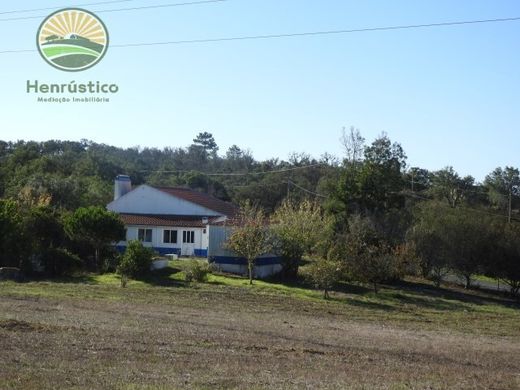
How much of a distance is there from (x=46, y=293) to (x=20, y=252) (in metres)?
10.9

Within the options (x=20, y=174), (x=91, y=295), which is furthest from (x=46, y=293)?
(x=20, y=174)

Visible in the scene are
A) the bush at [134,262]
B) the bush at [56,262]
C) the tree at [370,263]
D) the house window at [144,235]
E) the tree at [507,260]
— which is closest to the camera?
the bush at [134,262]

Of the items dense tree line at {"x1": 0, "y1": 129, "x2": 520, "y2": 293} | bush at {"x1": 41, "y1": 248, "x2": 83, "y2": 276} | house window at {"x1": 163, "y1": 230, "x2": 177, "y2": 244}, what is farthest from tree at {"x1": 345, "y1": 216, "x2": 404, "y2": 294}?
bush at {"x1": 41, "y1": 248, "x2": 83, "y2": 276}

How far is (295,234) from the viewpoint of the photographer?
4366cm

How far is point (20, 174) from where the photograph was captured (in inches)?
3017

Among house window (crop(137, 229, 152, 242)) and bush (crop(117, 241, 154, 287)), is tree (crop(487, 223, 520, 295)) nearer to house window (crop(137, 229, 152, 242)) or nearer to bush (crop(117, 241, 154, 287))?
bush (crop(117, 241, 154, 287))

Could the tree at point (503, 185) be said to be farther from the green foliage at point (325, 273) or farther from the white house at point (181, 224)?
the green foliage at point (325, 273)

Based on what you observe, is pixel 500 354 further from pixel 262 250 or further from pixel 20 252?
pixel 20 252

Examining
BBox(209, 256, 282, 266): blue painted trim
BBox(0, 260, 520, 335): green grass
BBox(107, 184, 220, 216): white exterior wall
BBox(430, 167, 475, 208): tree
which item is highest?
BBox(430, 167, 475, 208): tree

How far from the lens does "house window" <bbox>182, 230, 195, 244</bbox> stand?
5204 cm

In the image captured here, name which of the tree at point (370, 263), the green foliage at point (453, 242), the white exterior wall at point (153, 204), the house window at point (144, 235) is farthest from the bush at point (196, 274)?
the green foliage at point (453, 242)

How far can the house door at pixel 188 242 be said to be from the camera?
2039 inches

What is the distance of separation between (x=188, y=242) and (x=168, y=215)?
4974 mm

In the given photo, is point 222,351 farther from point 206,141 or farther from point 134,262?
point 206,141
